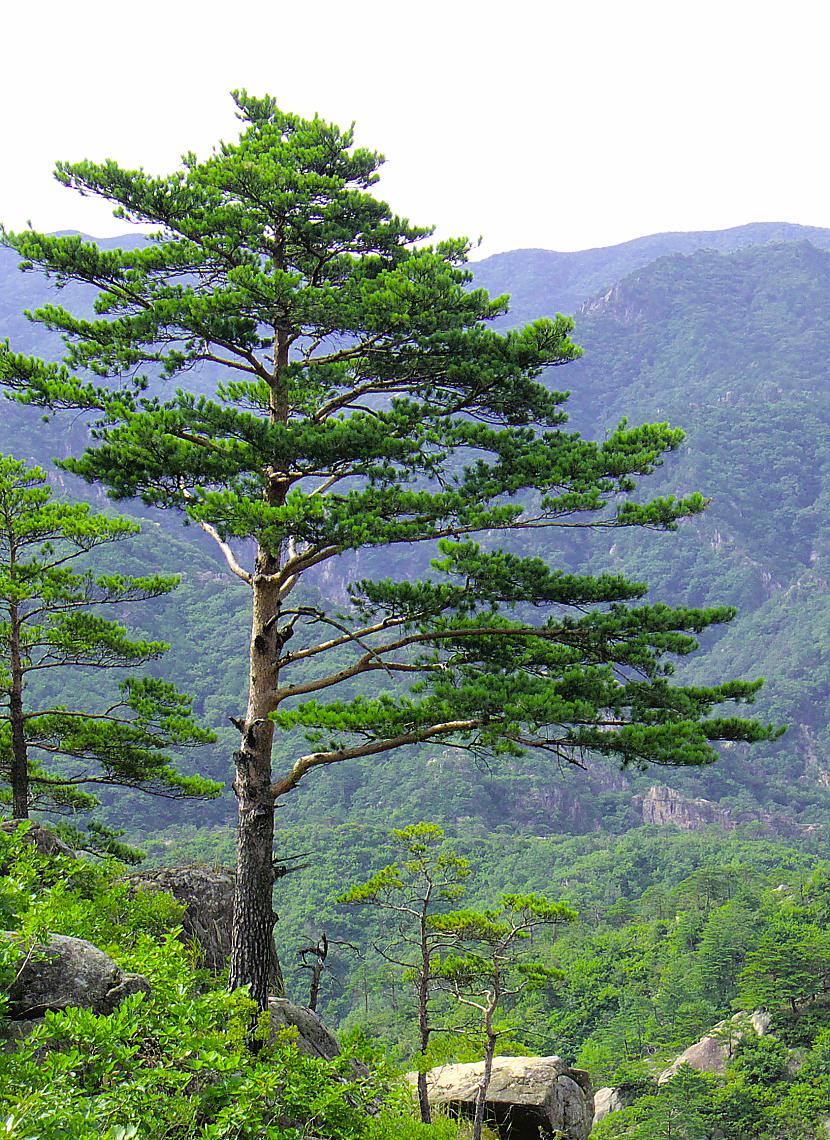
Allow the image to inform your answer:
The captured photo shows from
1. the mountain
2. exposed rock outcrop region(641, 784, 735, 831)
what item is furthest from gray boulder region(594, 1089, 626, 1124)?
exposed rock outcrop region(641, 784, 735, 831)

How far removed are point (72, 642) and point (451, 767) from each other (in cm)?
9214

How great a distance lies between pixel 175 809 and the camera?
272 ft

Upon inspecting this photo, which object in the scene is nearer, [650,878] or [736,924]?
[736,924]

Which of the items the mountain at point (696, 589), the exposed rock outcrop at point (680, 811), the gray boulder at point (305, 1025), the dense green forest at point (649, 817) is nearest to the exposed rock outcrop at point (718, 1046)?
the dense green forest at point (649, 817)

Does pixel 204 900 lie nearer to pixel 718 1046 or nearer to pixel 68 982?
pixel 68 982

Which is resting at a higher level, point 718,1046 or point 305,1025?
point 305,1025

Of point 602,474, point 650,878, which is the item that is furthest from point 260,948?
point 650,878

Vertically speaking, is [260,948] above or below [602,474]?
below

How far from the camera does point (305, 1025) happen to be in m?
10.3

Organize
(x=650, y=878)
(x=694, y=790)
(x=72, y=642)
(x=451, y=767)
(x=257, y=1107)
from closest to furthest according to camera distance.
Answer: (x=257, y=1107), (x=72, y=642), (x=650, y=878), (x=451, y=767), (x=694, y=790)

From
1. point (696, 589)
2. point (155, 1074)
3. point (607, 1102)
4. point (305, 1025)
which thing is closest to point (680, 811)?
point (696, 589)

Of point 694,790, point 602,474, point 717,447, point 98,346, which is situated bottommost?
point 694,790

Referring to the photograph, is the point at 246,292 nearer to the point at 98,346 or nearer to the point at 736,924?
the point at 98,346

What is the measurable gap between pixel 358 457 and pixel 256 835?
362cm
